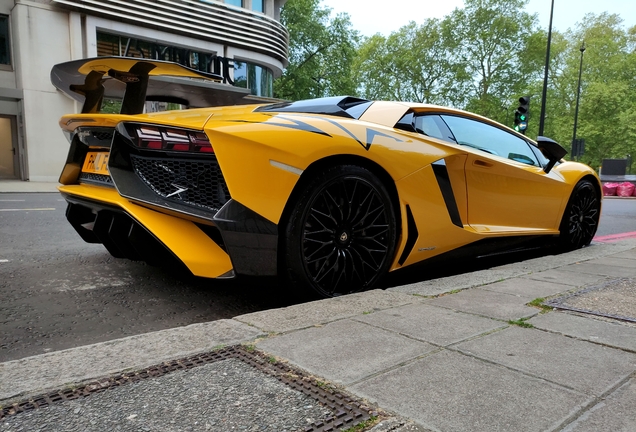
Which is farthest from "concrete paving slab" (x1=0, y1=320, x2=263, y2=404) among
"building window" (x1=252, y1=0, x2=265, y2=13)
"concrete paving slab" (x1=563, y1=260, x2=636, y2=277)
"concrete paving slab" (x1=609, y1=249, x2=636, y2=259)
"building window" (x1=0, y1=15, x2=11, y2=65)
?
"building window" (x1=252, y1=0, x2=265, y2=13)

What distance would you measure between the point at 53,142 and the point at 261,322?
65.9 feet

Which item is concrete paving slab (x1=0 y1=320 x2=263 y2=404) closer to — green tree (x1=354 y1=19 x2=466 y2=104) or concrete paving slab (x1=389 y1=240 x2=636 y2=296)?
concrete paving slab (x1=389 y1=240 x2=636 y2=296)

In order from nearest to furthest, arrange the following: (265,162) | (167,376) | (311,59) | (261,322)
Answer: (167,376)
(261,322)
(265,162)
(311,59)

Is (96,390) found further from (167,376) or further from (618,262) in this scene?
(618,262)

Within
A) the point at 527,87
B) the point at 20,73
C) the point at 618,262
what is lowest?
the point at 618,262

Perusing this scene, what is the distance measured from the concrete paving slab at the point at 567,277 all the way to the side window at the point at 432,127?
3.95 feet

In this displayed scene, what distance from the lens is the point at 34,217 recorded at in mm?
6793

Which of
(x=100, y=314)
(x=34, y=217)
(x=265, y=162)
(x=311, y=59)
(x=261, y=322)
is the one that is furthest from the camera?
(x=311, y=59)

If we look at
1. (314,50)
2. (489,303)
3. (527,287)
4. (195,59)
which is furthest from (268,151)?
(314,50)

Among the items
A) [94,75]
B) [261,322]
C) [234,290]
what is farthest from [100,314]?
[94,75]

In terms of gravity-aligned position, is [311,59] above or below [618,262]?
above

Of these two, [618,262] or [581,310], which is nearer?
[581,310]

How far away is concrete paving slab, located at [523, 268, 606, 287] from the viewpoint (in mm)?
3408

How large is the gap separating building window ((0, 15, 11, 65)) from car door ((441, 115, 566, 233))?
20.3m
